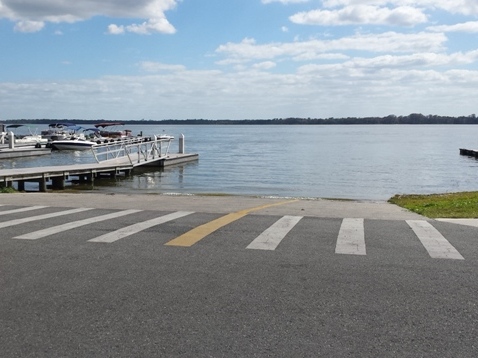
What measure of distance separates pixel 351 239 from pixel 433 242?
1214 mm

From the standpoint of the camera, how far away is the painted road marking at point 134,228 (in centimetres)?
873

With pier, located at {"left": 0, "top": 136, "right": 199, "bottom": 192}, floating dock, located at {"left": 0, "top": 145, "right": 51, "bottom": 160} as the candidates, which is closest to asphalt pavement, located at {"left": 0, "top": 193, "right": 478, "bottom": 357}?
pier, located at {"left": 0, "top": 136, "right": 199, "bottom": 192}

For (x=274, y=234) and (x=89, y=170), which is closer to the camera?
(x=274, y=234)

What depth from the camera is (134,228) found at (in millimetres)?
9812

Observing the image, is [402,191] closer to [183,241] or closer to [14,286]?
[183,241]

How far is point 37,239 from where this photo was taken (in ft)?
28.4

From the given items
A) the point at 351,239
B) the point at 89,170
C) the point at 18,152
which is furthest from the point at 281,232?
the point at 18,152

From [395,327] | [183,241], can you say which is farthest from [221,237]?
[395,327]

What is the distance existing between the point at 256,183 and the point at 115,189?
8.40 metres

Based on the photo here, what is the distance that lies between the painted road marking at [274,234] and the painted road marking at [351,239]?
2.92 feet

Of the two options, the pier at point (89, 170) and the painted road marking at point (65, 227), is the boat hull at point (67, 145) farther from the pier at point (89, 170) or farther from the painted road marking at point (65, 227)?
the painted road marking at point (65, 227)

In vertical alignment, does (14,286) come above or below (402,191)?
above

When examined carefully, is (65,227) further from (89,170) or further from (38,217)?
(89,170)

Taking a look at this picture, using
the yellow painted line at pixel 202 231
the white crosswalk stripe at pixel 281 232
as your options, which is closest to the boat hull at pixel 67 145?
the white crosswalk stripe at pixel 281 232
